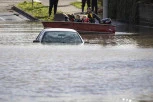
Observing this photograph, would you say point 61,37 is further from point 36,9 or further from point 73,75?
point 36,9

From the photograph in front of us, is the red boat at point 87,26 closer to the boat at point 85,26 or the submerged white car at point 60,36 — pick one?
the boat at point 85,26

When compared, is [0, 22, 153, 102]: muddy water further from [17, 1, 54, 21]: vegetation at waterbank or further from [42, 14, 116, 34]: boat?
[17, 1, 54, 21]: vegetation at waterbank

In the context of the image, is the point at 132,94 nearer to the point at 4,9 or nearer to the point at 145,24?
the point at 145,24

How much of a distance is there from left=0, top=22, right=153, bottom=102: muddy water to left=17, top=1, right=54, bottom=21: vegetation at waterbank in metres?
29.3

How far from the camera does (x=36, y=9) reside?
2393 inches

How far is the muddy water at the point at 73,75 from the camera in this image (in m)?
13.8

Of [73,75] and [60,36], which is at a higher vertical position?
[73,75]

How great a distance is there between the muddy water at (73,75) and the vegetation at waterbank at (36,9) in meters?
29.3

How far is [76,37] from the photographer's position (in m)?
28.3

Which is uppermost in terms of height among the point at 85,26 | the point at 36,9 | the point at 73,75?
the point at 73,75

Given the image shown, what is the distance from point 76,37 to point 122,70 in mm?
9848

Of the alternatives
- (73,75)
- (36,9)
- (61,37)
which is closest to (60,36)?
→ (61,37)

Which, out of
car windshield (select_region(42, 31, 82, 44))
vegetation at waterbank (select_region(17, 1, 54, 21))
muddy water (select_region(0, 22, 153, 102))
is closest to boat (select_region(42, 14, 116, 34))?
car windshield (select_region(42, 31, 82, 44))

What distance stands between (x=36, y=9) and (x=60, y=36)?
32798 millimetres
